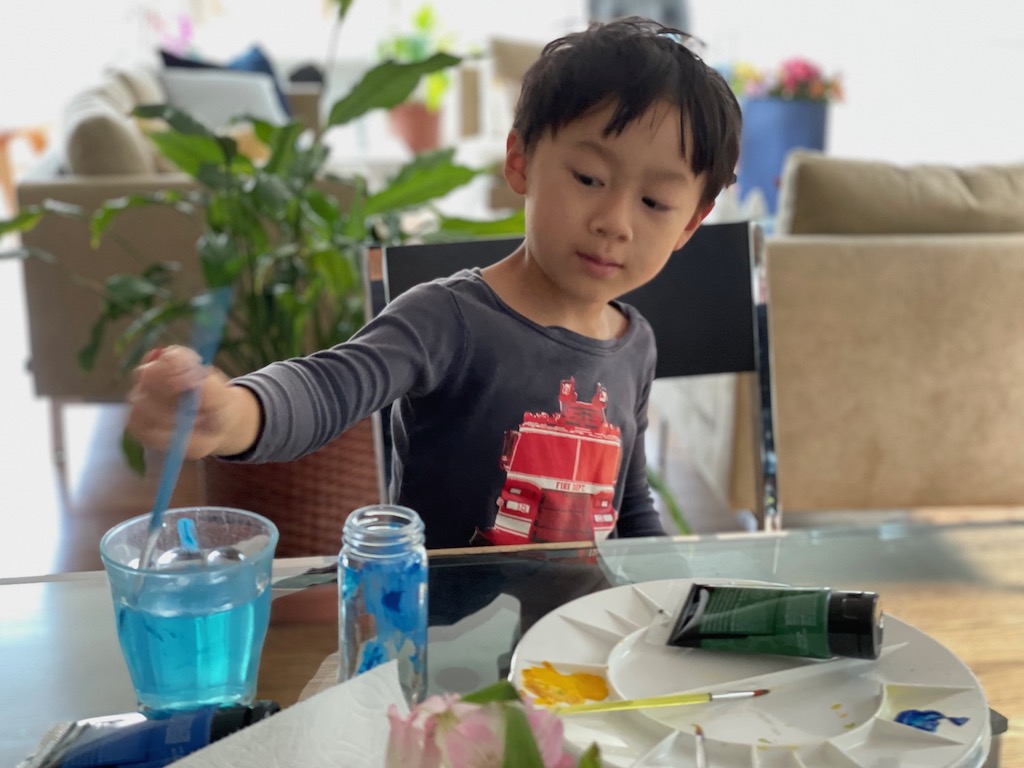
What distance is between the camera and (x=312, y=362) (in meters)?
0.83

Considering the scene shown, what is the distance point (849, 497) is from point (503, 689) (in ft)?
7.11

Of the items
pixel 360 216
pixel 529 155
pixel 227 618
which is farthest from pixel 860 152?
pixel 227 618

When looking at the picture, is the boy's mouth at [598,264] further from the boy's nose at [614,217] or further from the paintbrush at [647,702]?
the paintbrush at [647,702]

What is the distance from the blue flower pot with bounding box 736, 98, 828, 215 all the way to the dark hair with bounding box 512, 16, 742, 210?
13.2 ft

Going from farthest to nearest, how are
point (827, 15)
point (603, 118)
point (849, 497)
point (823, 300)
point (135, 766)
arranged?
point (827, 15), point (849, 497), point (823, 300), point (603, 118), point (135, 766)

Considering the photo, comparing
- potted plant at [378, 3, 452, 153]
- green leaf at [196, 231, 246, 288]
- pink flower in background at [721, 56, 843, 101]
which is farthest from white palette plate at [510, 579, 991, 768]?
potted plant at [378, 3, 452, 153]

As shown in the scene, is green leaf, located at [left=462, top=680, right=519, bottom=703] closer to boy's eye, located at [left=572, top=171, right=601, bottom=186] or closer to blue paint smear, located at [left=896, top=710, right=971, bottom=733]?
blue paint smear, located at [left=896, top=710, right=971, bottom=733]

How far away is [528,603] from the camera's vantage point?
0.79 meters

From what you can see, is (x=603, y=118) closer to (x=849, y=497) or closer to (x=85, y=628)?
(x=85, y=628)

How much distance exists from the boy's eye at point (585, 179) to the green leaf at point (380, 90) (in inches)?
38.9

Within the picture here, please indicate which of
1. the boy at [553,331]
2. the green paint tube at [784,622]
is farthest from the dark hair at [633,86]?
the green paint tube at [784,622]

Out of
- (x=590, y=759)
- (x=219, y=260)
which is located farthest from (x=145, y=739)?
(x=219, y=260)

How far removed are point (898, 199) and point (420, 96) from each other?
4535 millimetres

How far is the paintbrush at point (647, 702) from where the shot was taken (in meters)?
0.62
